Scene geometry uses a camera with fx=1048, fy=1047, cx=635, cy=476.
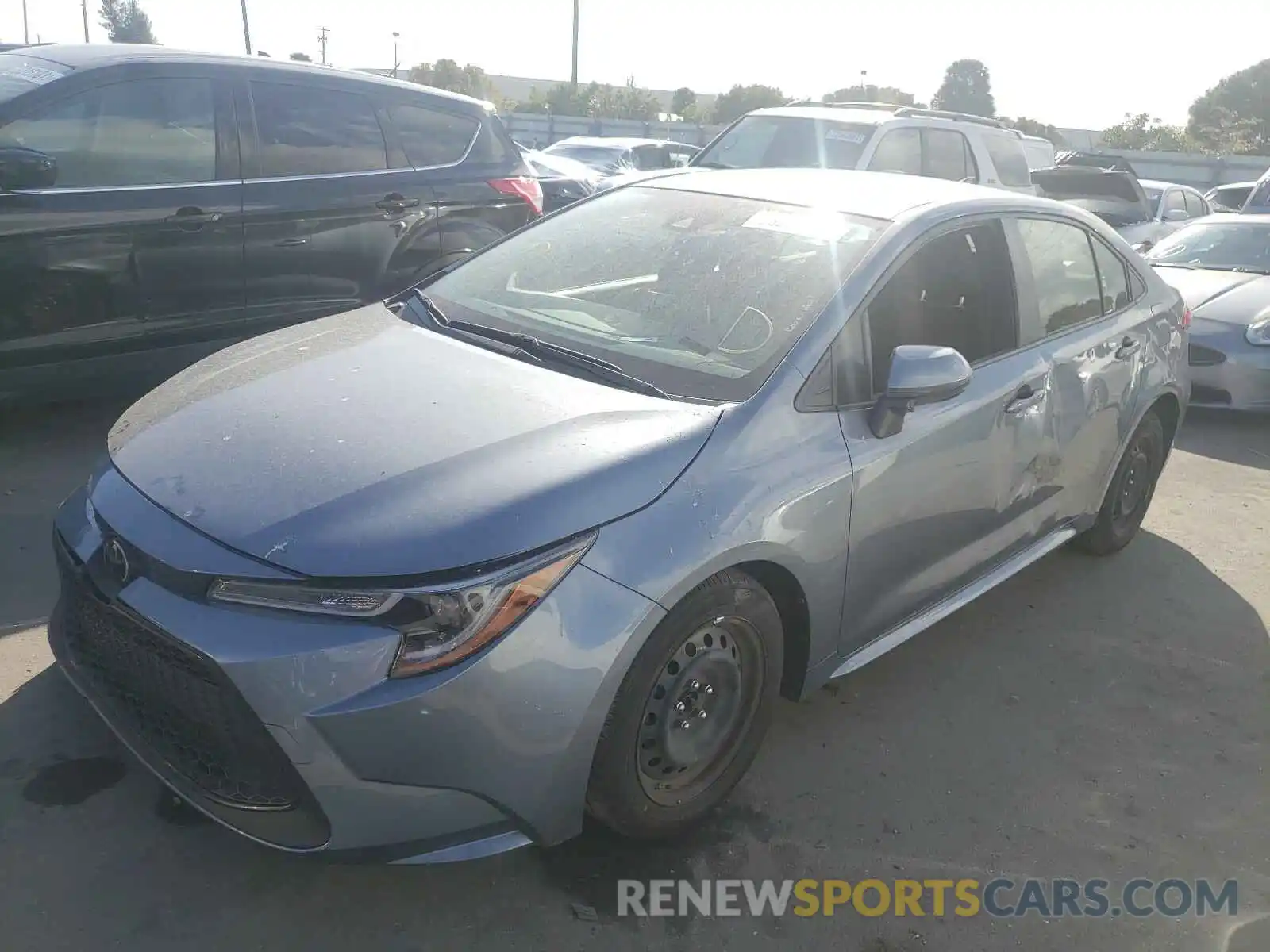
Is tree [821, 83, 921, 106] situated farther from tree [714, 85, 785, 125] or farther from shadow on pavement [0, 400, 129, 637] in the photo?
shadow on pavement [0, 400, 129, 637]

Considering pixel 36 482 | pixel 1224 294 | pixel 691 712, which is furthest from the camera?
pixel 1224 294

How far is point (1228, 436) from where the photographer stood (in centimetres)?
708

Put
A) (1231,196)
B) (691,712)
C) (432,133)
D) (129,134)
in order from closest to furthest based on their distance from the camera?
(691,712), (129,134), (432,133), (1231,196)

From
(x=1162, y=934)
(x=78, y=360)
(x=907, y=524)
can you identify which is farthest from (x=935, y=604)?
(x=78, y=360)

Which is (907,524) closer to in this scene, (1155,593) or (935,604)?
(935,604)

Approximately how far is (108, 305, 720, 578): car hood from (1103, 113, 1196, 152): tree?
156ft

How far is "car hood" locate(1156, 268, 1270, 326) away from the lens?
7.37 m

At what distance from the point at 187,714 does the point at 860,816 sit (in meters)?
1.76

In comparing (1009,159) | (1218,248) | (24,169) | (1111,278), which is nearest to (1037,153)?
(1009,159)

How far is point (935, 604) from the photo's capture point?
3400 millimetres

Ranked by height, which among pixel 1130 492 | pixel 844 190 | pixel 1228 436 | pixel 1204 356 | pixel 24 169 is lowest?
pixel 1228 436

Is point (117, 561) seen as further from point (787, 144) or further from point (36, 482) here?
point (787, 144)

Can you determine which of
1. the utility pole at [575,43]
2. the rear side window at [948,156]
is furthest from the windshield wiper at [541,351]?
the utility pole at [575,43]

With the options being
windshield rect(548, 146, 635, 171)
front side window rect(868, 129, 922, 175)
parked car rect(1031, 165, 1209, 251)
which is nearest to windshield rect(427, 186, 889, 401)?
front side window rect(868, 129, 922, 175)
